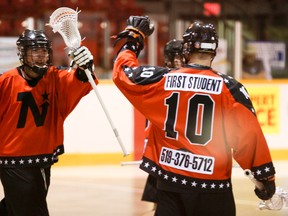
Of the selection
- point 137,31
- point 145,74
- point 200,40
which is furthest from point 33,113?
point 200,40

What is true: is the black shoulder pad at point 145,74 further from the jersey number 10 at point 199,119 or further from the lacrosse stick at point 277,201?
the lacrosse stick at point 277,201

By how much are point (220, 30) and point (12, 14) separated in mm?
3380

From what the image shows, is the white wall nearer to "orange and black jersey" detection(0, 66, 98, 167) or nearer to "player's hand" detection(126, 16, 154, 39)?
"orange and black jersey" detection(0, 66, 98, 167)

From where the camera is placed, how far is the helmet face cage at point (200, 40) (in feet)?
11.7

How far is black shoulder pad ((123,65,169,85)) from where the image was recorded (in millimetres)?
3604

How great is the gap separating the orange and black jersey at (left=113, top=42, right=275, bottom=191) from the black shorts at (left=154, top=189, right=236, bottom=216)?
0.04 meters

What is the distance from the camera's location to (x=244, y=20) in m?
14.4

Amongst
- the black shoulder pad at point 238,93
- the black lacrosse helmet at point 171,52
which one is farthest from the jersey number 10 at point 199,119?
the black lacrosse helmet at point 171,52

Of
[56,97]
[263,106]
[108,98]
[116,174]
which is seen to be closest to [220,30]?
[263,106]

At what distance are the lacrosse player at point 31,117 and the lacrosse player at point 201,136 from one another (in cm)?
112

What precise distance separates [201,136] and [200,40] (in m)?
0.44

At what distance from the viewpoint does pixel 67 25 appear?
436 cm

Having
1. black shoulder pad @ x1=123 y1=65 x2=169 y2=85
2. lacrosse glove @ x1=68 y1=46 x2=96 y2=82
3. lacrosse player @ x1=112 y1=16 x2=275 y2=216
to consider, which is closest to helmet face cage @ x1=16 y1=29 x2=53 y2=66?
lacrosse glove @ x1=68 y1=46 x2=96 y2=82

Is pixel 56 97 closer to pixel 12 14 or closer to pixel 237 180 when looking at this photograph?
pixel 237 180
